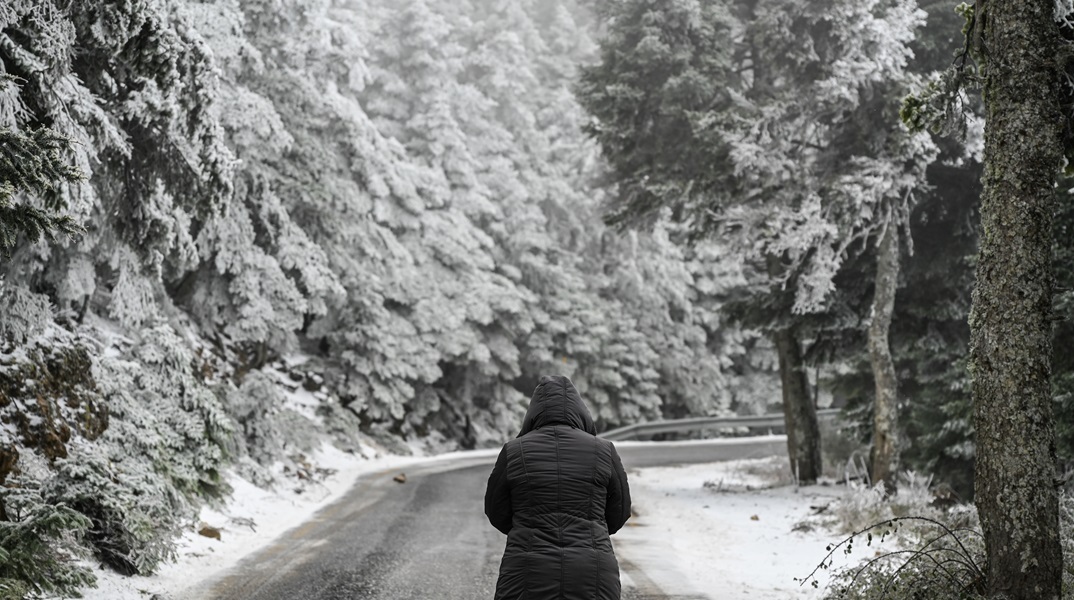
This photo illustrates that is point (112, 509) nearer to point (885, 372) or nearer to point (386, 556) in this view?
point (386, 556)

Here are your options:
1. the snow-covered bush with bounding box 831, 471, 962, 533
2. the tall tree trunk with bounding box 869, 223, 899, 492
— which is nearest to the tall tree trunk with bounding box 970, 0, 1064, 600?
the snow-covered bush with bounding box 831, 471, 962, 533

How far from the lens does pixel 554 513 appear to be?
13.2ft

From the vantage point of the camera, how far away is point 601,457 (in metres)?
4.17

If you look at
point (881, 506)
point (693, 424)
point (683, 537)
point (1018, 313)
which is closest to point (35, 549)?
point (1018, 313)

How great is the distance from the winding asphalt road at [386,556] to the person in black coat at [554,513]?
12.0ft

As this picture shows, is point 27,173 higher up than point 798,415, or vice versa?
point 27,173

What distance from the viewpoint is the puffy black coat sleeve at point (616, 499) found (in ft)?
14.0

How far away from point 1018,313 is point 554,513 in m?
3.22

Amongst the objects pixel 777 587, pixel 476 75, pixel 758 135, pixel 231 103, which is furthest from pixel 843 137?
pixel 476 75

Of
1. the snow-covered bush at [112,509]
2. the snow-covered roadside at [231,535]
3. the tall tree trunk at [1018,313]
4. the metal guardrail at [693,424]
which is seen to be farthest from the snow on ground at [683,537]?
the metal guardrail at [693,424]

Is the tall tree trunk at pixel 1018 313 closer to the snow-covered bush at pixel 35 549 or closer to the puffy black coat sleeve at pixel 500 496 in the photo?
the puffy black coat sleeve at pixel 500 496

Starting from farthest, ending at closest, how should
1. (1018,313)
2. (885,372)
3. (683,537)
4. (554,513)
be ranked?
1. (885,372)
2. (683,537)
3. (1018,313)
4. (554,513)

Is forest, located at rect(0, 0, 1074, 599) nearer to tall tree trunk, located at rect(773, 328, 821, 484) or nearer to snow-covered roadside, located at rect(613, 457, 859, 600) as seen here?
tall tree trunk, located at rect(773, 328, 821, 484)

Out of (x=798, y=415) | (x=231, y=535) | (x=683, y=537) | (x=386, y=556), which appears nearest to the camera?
(x=386, y=556)
